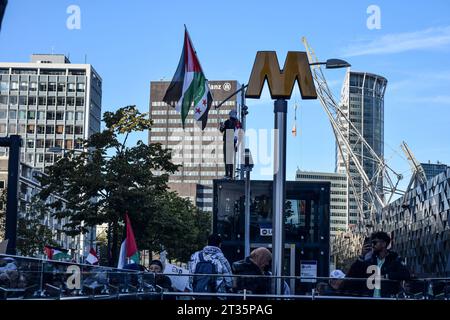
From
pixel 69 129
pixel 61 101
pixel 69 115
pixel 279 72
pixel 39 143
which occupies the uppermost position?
pixel 61 101

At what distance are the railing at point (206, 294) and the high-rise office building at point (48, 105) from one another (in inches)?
2508

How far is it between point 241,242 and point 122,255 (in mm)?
2799

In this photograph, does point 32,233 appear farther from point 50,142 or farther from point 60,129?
point 60,129

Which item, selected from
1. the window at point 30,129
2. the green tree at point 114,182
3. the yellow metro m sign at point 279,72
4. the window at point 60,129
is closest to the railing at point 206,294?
the yellow metro m sign at point 279,72

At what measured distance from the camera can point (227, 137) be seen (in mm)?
18562

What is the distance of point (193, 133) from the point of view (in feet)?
221

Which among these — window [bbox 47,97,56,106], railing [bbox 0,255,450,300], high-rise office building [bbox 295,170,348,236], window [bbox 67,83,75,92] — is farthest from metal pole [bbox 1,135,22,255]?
high-rise office building [bbox 295,170,348,236]

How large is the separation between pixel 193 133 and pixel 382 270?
57.7 m

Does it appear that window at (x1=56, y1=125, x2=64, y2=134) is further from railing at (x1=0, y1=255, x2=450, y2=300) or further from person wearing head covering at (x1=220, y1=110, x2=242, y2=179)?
railing at (x1=0, y1=255, x2=450, y2=300)

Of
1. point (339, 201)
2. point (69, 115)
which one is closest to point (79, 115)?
point (69, 115)

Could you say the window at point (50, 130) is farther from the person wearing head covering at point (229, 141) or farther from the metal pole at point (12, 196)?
the metal pole at point (12, 196)

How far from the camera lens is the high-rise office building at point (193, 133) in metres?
19.3
